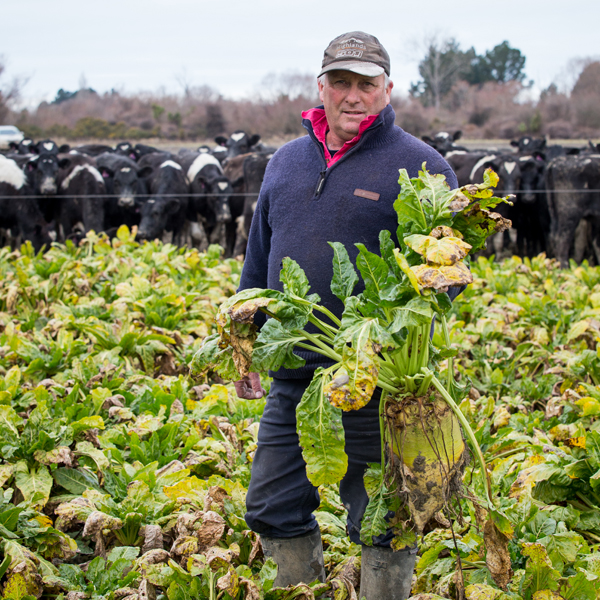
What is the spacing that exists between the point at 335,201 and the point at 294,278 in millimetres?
486

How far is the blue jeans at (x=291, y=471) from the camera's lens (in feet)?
9.00

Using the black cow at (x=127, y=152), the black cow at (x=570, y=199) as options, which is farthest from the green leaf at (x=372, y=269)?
the black cow at (x=127, y=152)

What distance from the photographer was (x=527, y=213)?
13.7 meters

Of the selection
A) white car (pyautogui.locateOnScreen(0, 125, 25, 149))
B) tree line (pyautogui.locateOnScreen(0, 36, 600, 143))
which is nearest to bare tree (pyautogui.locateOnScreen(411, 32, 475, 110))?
tree line (pyautogui.locateOnScreen(0, 36, 600, 143))

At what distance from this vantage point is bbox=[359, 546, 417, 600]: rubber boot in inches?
107

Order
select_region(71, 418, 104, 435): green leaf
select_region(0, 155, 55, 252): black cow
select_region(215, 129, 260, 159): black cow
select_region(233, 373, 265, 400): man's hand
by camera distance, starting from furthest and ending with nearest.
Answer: select_region(215, 129, 260, 159): black cow
select_region(0, 155, 55, 252): black cow
select_region(71, 418, 104, 435): green leaf
select_region(233, 373, 265, 400): man's hand

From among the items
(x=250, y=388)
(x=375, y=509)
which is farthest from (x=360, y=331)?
(x=250, y=388)

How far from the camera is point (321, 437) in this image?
7.21 ft

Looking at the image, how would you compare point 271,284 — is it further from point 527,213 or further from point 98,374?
point 527,213

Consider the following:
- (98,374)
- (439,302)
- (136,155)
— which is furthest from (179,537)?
(136,155)

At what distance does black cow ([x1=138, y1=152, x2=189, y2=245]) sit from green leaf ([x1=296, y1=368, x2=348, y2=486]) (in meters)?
11.7

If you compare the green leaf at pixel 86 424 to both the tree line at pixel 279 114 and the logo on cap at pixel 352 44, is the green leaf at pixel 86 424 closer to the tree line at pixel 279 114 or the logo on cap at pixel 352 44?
the logo on cap at pixel 352 44

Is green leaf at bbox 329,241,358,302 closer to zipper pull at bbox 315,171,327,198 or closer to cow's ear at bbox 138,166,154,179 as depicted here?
zipper pull at bbox 315,171,327,198

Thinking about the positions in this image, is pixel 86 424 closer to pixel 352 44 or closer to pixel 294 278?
pixel 294 278
